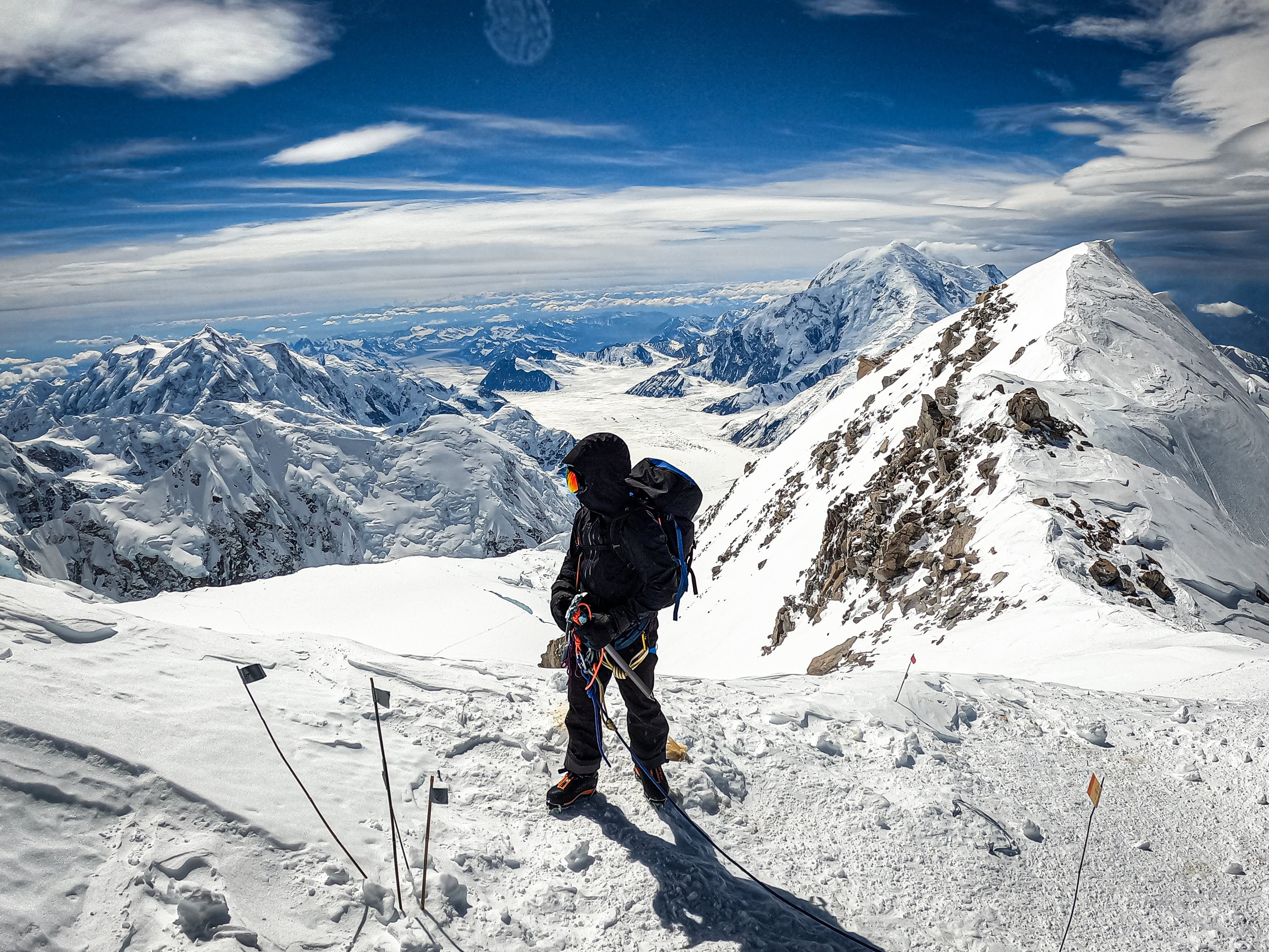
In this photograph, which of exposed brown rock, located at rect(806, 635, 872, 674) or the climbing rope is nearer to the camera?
the climbing rope

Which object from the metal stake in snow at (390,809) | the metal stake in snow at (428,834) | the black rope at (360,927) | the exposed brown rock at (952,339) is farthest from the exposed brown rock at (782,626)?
→ the exposed brown rock at (952,339)

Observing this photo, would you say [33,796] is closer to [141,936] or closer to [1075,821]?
[141,936]

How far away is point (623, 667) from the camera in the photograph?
17.2ft

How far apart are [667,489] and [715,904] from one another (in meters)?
3.13

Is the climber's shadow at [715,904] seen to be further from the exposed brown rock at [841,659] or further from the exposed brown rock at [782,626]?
the exposed brown rock at [782,626]

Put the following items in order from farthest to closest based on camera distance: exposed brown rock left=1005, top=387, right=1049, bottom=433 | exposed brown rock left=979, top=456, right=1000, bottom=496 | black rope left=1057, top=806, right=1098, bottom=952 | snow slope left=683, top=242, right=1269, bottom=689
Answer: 1. exposed brown rock left=1005, top=387, right=1049, bottom=433
2. exposed brown rock left=979, top=456, right=1000, bottom=496
3. snow slope left=683, top=242, right=1269, bottom=689
4. black rope left=1057, top=806, right=1098, bottom=952

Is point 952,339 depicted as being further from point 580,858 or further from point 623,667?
point 580,858

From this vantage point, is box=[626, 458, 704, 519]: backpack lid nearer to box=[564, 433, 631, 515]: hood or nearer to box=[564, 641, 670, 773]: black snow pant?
box=[564, 433, 631, 515]: hood

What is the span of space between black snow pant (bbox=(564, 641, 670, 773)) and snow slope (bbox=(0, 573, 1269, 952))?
0.44m

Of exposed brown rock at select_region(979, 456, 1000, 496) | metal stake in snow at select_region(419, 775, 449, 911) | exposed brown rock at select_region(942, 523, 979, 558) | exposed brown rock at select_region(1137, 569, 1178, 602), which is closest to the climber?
metal stake in snow at select_region(419, 775, 449, 911)

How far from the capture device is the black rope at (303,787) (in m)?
4.36

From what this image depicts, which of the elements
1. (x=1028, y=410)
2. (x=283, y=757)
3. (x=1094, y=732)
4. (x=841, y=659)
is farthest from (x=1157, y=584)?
(x=283, y=757)

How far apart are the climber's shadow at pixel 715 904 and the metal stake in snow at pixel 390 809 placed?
1.65 meters

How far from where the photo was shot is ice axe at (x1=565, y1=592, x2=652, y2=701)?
5.26m
